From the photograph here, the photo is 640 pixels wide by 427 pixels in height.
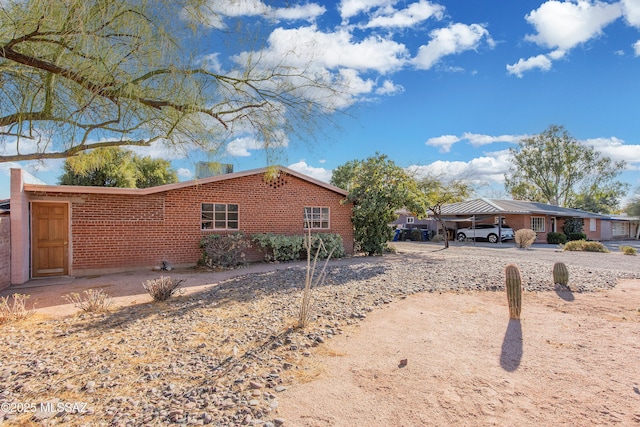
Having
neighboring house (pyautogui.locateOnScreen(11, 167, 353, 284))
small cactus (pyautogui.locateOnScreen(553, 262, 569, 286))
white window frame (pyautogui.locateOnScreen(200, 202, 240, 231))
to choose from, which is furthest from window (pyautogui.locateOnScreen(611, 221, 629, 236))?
white window frame (pyautogui.locateOnScreen(200, 202, 240, 231))

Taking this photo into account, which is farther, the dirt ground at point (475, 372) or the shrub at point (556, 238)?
the shrub at point (556, 238)

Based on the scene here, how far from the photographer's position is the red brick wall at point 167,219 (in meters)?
9.83

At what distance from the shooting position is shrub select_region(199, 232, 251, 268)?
11.0m

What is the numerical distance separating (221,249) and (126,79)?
7.14 metres

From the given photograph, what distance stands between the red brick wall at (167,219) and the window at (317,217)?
414 millimetres

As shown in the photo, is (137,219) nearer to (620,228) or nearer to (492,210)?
(492,210)

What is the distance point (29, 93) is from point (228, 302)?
4755 mm

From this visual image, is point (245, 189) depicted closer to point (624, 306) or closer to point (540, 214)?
point (624, 306)

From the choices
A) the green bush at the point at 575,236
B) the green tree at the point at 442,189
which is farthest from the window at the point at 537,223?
the green tree at the point at 442,189

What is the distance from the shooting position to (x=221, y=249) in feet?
36.5

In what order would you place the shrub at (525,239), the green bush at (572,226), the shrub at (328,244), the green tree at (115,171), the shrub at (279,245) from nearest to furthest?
the green tree at (115,171) < the shrub at (279,245) < the shrub at (328,244) < the shrub at (525,239) < the green bush at (572,226)

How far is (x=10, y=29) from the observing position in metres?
3.93

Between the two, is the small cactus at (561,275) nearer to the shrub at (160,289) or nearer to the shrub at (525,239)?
the shrub at (160,289)

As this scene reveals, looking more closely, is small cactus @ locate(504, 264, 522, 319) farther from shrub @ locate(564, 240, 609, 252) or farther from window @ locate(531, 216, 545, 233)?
window @ locate(531, 216, 545, 233)
